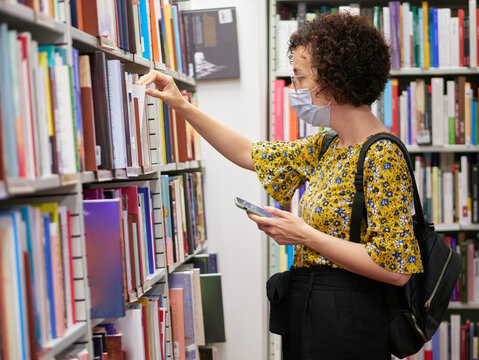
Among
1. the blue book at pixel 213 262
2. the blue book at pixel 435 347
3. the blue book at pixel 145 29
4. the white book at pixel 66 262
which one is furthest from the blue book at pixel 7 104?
the blue book at pixel 435 347

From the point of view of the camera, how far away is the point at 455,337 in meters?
2.90

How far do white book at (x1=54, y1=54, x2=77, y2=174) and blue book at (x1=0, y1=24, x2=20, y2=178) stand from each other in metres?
0.20

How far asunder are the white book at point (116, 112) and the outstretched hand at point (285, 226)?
1.34 feet

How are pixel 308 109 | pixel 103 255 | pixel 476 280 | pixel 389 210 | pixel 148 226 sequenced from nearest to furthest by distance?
pixel 103 255
pixel 389 210
pixel 308 109
pixel 148 226
pixel 476 280

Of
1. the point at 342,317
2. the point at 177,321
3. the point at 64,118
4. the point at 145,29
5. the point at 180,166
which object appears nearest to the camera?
the point at 64,118

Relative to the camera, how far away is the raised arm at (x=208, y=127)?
1.91 m

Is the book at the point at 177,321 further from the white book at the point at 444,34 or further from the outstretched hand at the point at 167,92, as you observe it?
the white book at the point at 444,34

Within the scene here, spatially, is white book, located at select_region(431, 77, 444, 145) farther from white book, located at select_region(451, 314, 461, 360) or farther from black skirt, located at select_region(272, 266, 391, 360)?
black skirt, located at select_region(272, 266, 391, 360)

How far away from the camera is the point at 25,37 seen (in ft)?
3.71

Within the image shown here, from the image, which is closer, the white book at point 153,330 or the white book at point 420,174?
the white book at point 153,330

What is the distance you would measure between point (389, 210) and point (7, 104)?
37.9 inches

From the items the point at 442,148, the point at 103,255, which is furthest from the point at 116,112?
the point at 442,148

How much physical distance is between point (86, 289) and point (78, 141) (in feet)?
1.13

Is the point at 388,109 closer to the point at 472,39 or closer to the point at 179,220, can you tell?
the point at 472,39
